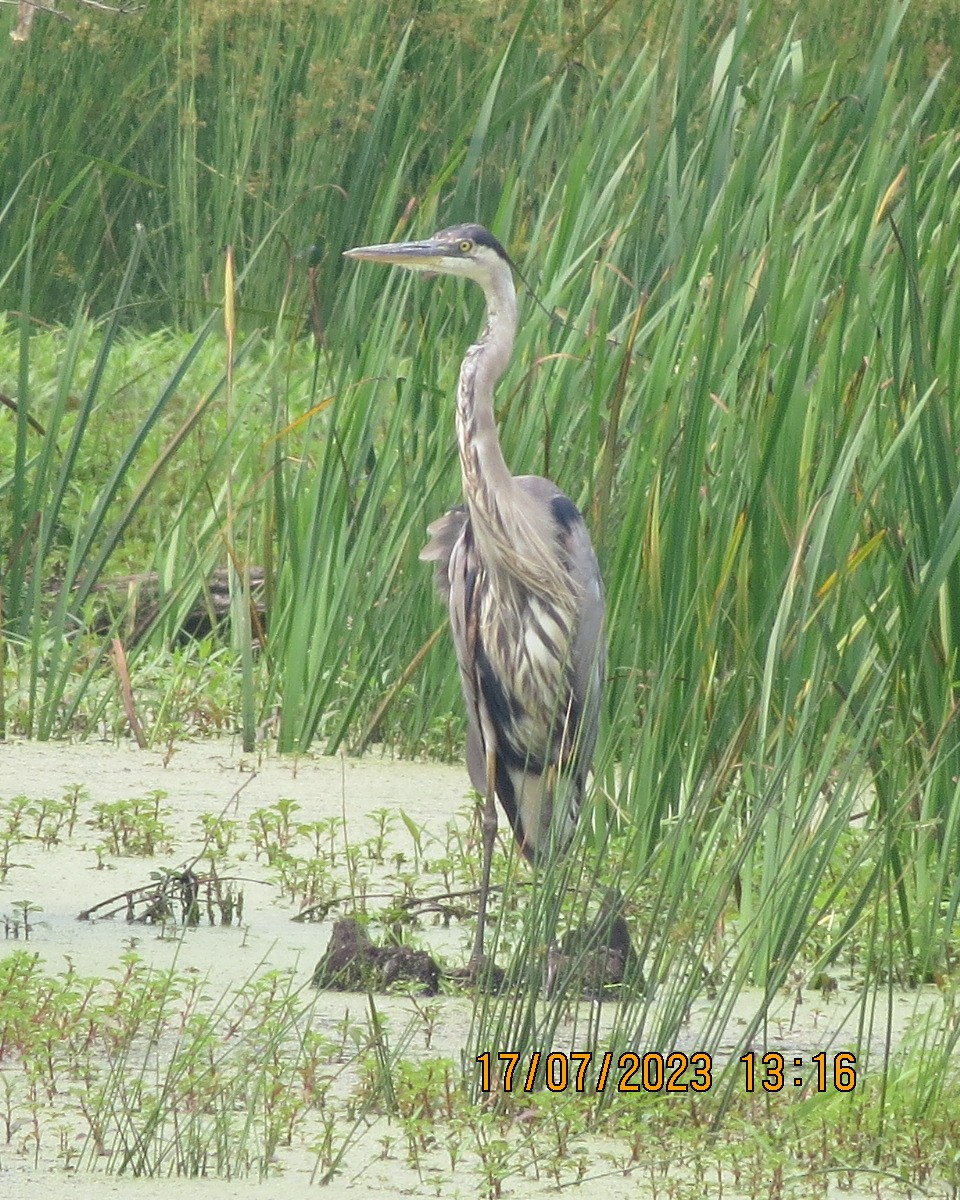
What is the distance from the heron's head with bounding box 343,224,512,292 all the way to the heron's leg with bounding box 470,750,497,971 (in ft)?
3.51

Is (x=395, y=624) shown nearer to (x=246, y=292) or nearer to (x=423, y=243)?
(x=423, y=243)

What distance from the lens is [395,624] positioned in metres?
5.09

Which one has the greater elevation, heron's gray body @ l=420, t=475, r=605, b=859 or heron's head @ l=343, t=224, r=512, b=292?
heron's head @ l=343, t=224, r=512, b=292

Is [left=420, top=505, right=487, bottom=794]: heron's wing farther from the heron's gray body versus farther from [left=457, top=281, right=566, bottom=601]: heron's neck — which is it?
[left=457, top=281, right=566, bottom=601]: heron's neck

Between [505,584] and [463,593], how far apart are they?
107mm

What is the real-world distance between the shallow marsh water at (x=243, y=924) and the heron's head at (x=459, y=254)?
1146mm

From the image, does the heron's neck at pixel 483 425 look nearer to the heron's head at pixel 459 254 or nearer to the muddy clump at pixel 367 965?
the heron's head at pixel 459 254

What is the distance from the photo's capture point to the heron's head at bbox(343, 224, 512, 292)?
14.8 feet

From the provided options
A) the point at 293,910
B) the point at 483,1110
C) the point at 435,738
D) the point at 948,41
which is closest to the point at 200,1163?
the point at 483,1110

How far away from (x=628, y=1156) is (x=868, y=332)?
195 centimetres

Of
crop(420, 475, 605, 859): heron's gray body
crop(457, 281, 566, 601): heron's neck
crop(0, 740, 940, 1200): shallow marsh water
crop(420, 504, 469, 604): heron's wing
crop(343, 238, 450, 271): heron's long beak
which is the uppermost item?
crop(343, 238, 450, 271): heron's long beak
